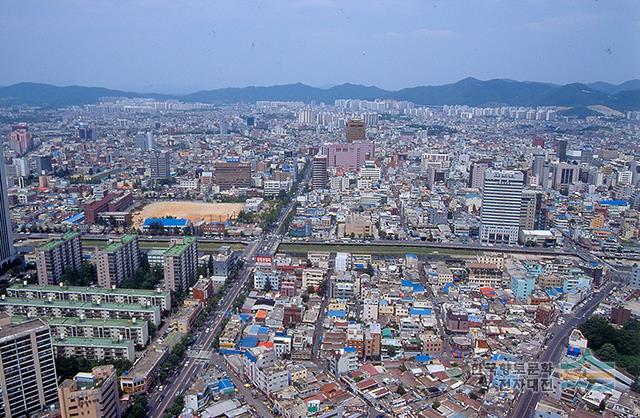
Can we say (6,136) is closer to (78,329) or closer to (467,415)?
(78,329)

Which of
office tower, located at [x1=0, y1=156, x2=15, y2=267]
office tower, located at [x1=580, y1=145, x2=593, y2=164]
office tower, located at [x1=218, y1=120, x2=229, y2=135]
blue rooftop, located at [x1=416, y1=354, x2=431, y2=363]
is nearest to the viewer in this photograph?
blue rooftop, located at [x1=416, y1=354, x2=431, y2=363]

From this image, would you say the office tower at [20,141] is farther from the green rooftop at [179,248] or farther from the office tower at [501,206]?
the office tower at [501,206]

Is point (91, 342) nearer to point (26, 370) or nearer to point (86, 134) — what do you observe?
point (26, 370)

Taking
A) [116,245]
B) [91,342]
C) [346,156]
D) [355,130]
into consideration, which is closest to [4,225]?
[116,245]

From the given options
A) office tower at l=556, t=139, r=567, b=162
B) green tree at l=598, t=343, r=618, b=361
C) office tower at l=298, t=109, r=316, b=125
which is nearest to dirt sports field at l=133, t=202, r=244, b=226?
green tree at l=598, t=343, r=618, b=361

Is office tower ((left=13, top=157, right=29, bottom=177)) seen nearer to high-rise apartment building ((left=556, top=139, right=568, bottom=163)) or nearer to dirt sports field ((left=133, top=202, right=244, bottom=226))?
dirt sports field ((left=133, top=202, right=244, bottom=226))

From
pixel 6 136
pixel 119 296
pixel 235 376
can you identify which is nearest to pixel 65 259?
pixel 119 296
